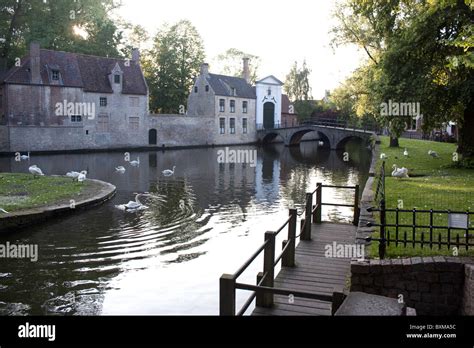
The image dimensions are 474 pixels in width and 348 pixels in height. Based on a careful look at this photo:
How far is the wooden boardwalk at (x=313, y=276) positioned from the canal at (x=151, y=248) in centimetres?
149

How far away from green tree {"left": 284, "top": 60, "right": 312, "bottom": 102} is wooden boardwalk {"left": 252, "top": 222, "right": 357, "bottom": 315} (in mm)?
78764

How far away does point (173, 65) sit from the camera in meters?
61.5

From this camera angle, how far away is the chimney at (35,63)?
4478cm

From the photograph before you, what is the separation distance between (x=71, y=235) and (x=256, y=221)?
6.53 meters

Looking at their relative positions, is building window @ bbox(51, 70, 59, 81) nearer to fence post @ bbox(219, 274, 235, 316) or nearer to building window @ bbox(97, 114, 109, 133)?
building window @ bbox(97, 114, 109, 133)

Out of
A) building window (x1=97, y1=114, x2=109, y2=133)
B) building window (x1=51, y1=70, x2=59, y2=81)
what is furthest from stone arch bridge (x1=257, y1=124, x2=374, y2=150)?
building window (x1=51, y1=70, x2=59, y2=81)

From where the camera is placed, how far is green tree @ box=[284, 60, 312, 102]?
8925 centimetres

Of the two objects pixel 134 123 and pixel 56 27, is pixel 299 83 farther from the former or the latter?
pixel 56 27

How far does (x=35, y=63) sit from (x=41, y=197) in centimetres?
3072

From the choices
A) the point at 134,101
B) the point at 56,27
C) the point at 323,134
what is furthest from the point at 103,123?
the point at 323,134

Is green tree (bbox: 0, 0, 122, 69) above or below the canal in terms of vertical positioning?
above

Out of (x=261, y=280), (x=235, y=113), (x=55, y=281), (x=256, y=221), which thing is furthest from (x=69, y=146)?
Answer: (x=261, y=280)

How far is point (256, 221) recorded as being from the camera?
58.4ft
